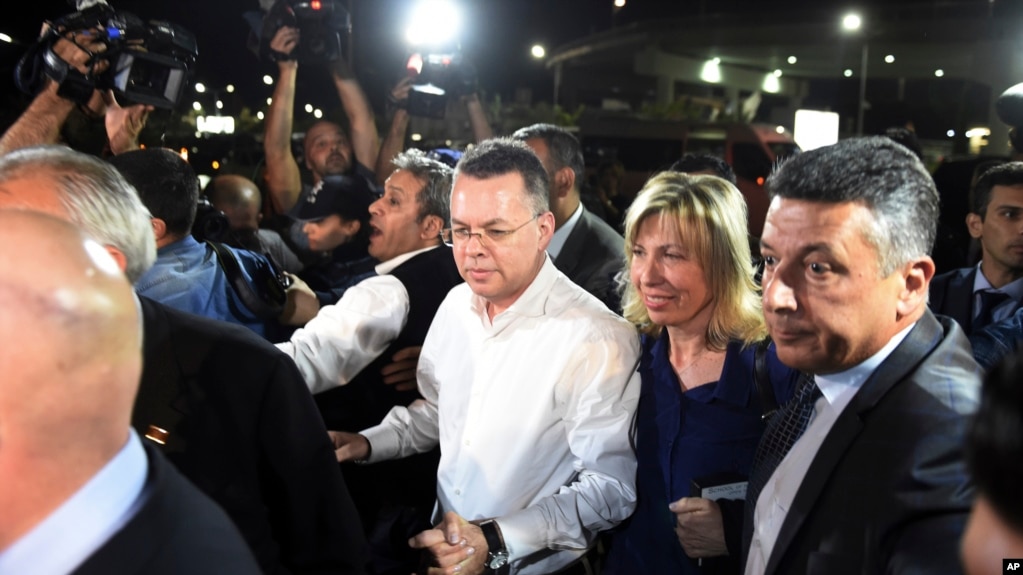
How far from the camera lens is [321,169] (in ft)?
19.0

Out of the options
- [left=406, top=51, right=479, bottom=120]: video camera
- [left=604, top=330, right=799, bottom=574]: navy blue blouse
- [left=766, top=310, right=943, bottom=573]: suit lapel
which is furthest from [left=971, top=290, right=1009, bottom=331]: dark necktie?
[left=406, top=51, right=479, bottom=120]: video camera

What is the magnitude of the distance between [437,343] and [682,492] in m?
1.00

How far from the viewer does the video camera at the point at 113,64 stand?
3.57 m

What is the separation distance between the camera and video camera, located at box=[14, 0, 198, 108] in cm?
357

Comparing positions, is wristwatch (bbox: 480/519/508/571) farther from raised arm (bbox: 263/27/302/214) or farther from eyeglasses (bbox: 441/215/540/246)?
raised arm (bbox: 263/27/302/214)

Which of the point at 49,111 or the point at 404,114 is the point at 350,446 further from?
the point at 404,114

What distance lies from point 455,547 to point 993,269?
2.85 meters

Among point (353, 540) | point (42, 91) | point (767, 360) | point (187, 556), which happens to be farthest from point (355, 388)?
point (187, 556)

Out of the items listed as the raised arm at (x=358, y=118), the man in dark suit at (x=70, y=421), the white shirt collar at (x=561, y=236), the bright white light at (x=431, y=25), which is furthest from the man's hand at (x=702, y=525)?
the bright white light at (x=431, y=25)

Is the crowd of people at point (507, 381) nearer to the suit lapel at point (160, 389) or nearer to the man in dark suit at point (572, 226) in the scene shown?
the suit lapel at point (160, 389)

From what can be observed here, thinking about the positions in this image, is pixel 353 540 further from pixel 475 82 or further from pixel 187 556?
pixel 475 82

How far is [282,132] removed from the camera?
5.54m

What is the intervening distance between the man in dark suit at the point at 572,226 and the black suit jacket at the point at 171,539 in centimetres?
314

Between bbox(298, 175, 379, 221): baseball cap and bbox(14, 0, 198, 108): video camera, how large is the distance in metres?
0.84
